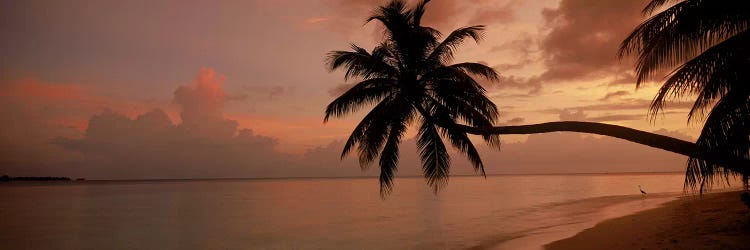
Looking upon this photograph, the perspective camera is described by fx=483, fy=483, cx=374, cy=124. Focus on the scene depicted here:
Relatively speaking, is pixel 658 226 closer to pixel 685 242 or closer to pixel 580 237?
pixel 580 237

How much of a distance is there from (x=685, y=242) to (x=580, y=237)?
4.83 meters

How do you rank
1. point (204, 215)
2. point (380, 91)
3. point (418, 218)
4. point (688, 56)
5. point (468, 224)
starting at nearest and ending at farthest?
point (688, 56), point (380, 91), point (468, 224), point (418, 218), point (204, 215)

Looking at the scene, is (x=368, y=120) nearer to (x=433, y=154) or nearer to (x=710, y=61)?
(x=433, y=154)

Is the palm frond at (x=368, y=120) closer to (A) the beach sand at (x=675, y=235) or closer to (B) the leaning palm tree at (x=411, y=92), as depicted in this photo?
(B) the leaning palm tree at (x=411, y=92)

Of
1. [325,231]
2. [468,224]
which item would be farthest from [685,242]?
[325,231]

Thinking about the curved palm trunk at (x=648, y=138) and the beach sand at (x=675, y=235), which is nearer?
the curved palm trunk at (x=648, y=138)

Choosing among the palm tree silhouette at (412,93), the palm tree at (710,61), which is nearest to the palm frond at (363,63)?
the palm tree silhouette at (412,93)

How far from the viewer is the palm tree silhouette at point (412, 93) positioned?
1210cm

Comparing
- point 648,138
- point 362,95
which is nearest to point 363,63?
point 362,95

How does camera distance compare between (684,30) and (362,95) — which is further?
(362,95)

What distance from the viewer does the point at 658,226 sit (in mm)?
16297

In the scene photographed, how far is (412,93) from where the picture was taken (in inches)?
464

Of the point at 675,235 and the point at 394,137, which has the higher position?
the point at 394,137

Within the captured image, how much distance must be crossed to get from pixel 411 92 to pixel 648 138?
6003 mm
